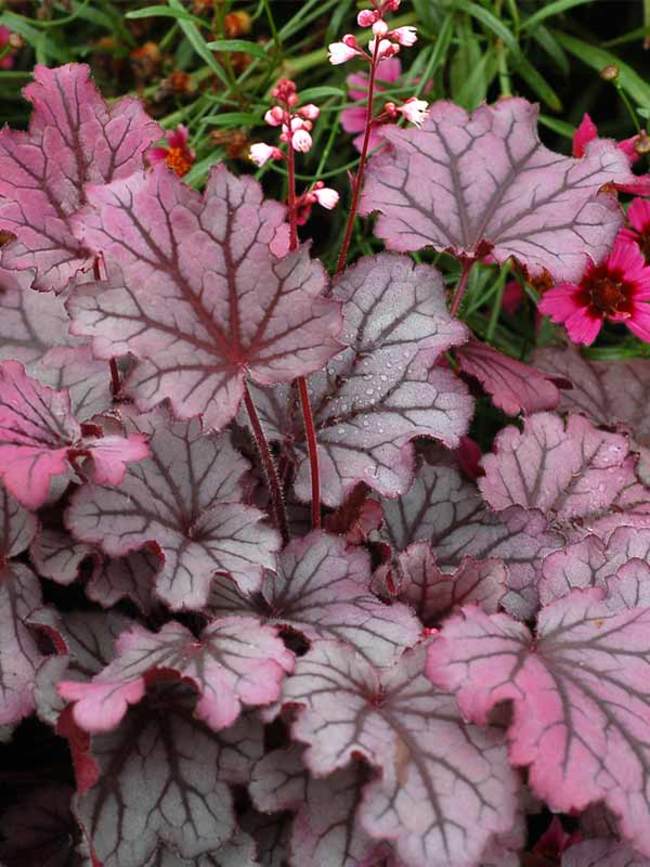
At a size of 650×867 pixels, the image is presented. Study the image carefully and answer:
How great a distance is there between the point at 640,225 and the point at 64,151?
87cm

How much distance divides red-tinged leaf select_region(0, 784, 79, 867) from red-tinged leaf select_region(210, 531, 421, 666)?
302mm

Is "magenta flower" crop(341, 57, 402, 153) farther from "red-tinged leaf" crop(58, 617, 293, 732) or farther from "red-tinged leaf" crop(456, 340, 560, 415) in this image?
"red-tinged leaf" crop(58, 617, 293, 732)

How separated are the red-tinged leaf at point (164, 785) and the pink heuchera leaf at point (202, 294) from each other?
33cm

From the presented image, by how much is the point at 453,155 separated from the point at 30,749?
0.95 metres

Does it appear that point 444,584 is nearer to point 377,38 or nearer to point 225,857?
point 225,857

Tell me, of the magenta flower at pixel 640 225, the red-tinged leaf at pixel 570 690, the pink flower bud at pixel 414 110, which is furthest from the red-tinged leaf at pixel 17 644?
the magenta flower at pixel 640 225

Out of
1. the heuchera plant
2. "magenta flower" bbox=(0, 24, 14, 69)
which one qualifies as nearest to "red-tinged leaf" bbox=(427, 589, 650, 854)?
the heuchera plant

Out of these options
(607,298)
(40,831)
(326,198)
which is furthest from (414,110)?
(40,831)

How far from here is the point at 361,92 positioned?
2.04m

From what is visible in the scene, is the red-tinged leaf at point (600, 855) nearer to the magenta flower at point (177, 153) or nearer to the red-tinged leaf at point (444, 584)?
the red-tinged leaf at point (444, 584)

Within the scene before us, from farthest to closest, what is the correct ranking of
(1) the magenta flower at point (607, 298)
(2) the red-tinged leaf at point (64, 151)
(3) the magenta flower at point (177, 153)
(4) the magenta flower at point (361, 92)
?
(4) the magenta flower at point (361, 92), (3) the magenta flower at point (177, 153), (1) the magenta flower at point (607, 298), (2) the red-tinged leaf at point (64, 151)

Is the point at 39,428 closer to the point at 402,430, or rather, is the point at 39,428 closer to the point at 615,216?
the point at 402,430

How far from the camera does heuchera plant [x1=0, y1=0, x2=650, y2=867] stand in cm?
102

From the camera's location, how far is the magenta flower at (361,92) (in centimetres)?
198
